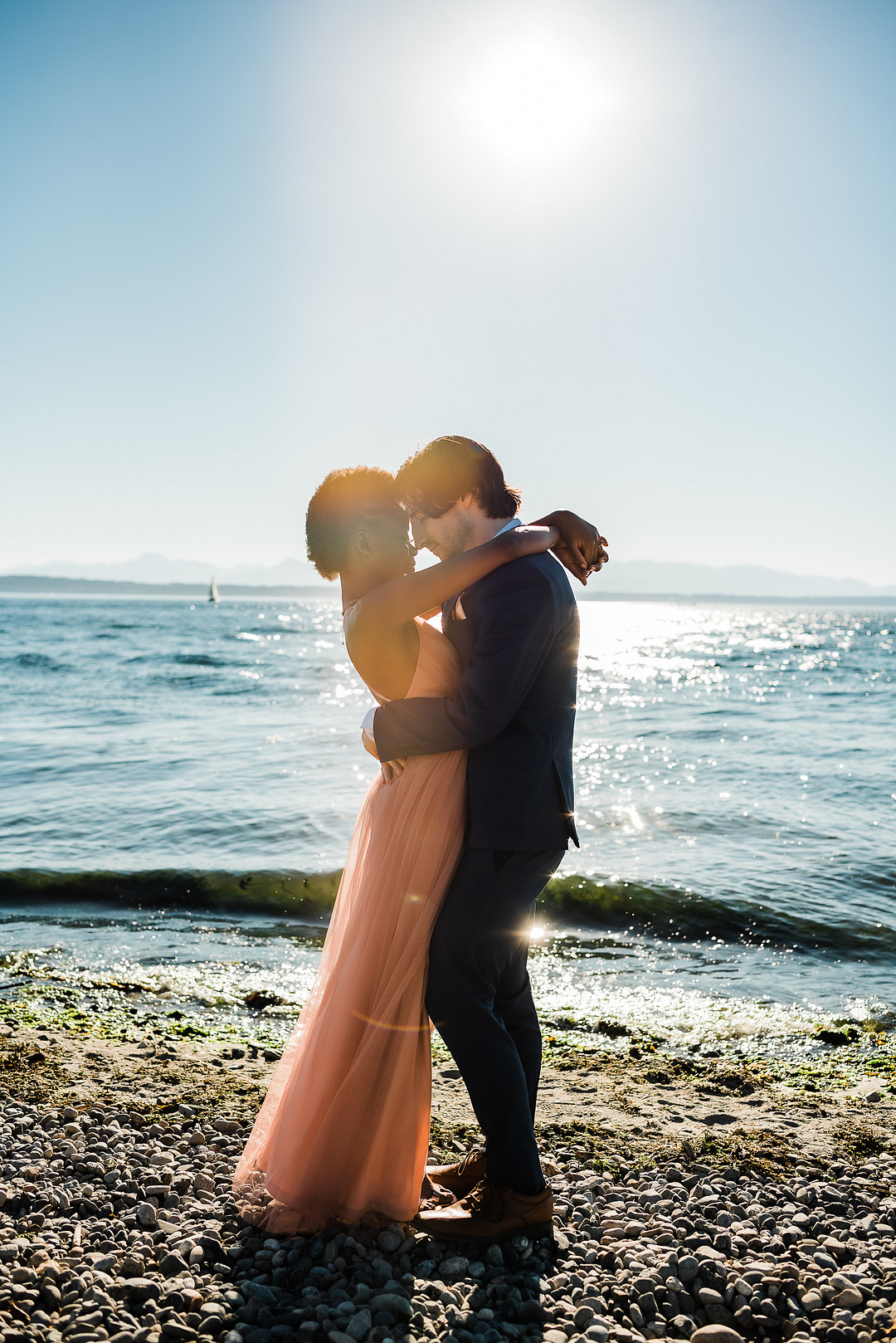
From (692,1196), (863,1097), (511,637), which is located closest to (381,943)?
(511,637)

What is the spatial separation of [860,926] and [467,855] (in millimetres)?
6249

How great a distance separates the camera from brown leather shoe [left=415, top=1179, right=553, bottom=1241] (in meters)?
3.07

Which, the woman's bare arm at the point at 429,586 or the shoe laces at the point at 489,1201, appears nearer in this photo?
the woman's bare arm at the point at 429,586

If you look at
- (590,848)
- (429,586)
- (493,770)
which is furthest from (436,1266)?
(590,848)

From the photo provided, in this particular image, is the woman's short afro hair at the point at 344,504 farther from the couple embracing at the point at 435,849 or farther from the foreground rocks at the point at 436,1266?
the foreground rocks at the point at 436,1266

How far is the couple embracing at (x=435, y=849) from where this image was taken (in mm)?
2967

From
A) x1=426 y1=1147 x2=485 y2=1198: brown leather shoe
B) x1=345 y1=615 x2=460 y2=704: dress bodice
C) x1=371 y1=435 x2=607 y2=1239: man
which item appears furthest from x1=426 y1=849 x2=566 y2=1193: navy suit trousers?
x1=345 y1=615 x2=460 y2=704: dress bodice

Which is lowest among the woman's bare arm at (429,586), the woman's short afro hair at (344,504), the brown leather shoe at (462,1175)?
the brown leather shoe at (462,1175)

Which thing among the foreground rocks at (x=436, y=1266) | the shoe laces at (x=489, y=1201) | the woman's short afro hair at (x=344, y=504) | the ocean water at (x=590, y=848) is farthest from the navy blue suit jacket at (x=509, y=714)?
the ocean water at (x=590, y=848)

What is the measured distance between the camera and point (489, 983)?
9.89 feet

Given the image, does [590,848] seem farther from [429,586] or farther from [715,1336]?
[429,586]

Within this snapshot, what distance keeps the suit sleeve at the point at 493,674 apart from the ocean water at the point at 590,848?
3.84 m

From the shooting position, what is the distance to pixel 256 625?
79.1 m

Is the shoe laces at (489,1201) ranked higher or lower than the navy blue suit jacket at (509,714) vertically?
lower
